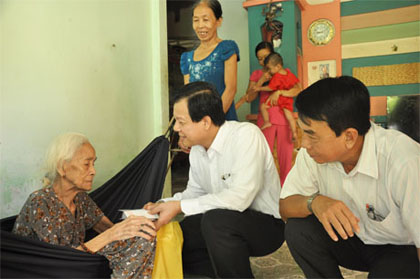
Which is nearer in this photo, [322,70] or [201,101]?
[201,101]

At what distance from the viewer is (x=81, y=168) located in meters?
1.65

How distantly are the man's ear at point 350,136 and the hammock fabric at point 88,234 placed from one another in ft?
3.61

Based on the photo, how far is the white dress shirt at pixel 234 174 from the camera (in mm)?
1652

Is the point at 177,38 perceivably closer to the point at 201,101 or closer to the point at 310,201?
the point at 201,101

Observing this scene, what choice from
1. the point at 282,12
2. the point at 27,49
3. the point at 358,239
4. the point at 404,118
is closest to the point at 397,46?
the point at 404,118

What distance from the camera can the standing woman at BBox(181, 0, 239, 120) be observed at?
2498 millimetres

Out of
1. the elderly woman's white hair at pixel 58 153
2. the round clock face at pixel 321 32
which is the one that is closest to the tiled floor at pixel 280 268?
the elderly woman's white hair at pixel 58 153

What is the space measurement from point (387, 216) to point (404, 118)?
333 cm

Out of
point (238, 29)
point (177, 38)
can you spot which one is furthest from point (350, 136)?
point (177, 38)

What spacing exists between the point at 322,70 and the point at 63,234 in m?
4.02

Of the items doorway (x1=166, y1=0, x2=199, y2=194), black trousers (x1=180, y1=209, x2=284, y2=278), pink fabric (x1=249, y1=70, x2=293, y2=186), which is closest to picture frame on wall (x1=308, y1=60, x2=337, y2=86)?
pink fabric (x1=249, y1=70, x2=293, y2=186)

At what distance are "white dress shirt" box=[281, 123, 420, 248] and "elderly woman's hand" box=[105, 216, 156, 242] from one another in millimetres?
636

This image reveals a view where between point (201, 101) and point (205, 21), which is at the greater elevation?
point (205, 21)

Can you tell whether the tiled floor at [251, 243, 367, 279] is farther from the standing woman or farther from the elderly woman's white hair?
the elderly woman's white hair
